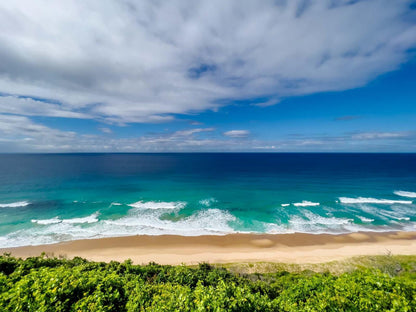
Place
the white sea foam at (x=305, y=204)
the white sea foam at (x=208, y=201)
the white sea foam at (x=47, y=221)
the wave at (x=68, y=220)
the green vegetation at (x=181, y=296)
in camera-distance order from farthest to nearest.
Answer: the white sea foam at (x=208, y=201)
the white sea foam at (x=305, y=204)
the wave at (x=68, y=220)
the white sea foam at (x=47, y=221)
the green vegetation at (x=181, y=296)

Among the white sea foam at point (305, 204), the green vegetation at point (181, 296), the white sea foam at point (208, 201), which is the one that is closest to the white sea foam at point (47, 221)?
the white sea foam at point (208, 201)

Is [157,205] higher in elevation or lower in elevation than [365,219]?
higher

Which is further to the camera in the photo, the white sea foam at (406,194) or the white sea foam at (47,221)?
the white sea foam at (406,194)

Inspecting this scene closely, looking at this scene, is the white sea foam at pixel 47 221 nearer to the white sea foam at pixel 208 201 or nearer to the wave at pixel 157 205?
the wave at pixel 157 205

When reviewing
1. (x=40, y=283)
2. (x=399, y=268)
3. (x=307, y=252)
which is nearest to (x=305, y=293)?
(x=40, y=283)

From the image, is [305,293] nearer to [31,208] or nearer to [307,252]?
[307,252]

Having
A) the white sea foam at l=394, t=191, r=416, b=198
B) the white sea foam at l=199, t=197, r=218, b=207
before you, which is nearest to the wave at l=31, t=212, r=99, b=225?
the white sea foam at l=199, t=197, r=218, b=207

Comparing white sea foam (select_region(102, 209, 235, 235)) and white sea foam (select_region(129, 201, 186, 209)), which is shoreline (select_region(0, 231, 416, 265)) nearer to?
white sea foam (select_region(102, 209, 235, 235))

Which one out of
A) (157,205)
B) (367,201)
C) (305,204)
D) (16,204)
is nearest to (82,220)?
(157,205)

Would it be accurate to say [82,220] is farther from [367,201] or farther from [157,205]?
[367,201]
